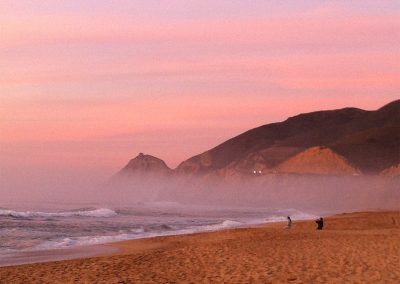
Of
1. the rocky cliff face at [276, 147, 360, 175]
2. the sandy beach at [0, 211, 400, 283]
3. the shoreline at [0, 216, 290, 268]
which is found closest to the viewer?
the sandy beach at [0, 211, 400, 283]

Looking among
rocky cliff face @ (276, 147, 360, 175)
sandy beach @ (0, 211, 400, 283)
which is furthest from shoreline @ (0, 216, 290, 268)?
rocky cliff face @ (276, 147, 360, 175)

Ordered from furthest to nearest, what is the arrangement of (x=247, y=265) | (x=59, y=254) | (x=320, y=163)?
(x=320, y=163)
(x=59, y=254)
(x=247, y=265)

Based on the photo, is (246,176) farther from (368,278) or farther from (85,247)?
(368,278)

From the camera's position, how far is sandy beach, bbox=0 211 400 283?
60.2ft

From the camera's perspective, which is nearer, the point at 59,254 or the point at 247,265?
the point at 247,265

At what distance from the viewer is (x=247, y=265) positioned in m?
20.7

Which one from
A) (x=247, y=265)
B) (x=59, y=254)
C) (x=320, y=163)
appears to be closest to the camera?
(x=247, y=265)

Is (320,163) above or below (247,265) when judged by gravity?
above

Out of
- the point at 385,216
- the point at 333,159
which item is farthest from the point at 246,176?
the point at 385,216

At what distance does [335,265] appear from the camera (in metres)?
20.1

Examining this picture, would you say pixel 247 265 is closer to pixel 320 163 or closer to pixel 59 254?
pixel 59 254

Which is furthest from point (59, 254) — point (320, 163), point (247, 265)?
point (320, 163)

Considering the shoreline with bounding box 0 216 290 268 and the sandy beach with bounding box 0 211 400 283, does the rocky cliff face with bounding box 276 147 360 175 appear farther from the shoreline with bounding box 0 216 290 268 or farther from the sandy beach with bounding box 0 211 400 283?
the sandy beach with bounding box 0 211 400 283

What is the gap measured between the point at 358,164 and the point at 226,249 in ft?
536
